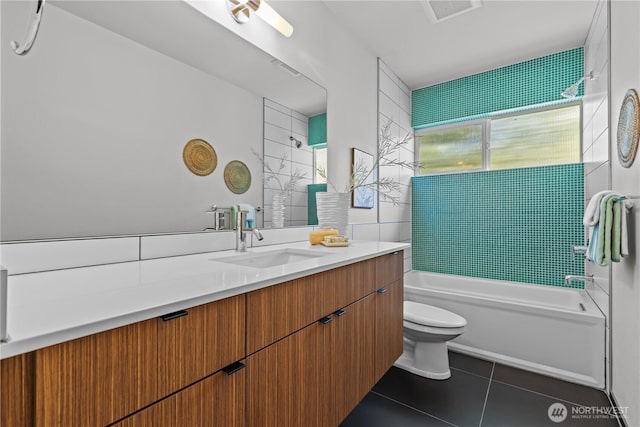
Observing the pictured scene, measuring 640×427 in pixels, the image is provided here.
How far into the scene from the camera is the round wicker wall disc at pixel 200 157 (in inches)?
49.9

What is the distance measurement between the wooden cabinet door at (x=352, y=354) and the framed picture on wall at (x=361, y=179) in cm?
115

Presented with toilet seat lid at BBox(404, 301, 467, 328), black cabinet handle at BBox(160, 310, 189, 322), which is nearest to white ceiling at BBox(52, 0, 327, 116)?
black cabinet handle at BBox(160, 310, 189, 322)

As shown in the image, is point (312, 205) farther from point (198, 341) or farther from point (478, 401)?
point (478, 401)

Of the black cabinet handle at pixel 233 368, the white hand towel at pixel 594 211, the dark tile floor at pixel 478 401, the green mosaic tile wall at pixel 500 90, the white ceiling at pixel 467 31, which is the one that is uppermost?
the white ceiling at pixel 467 31

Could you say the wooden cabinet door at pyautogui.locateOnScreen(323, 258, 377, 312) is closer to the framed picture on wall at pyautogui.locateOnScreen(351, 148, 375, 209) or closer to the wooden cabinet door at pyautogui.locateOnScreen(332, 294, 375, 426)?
the wooden cabinet door at pyautogui.locateOnScreen(332, 294, 375, 426)

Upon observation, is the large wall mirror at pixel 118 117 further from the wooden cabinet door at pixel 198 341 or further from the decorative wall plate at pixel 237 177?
the wooden cabinet door at pixel 198 341

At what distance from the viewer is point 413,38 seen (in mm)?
2537

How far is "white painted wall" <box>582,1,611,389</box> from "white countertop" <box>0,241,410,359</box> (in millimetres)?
2044

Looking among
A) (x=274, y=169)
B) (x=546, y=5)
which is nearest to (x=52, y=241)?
(x=274, y=169)

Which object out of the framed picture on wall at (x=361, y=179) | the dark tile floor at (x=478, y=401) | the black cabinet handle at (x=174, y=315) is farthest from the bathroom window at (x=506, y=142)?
the black cabinet handle at (x=174, y=315)

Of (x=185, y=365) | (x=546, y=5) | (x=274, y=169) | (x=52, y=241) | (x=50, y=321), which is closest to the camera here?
(x=50, y=321)

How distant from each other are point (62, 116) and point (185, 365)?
83cm

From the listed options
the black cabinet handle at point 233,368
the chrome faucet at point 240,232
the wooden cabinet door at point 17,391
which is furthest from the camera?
the chrome faucet at point 240,232

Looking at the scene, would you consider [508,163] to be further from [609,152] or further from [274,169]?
[274,169]
